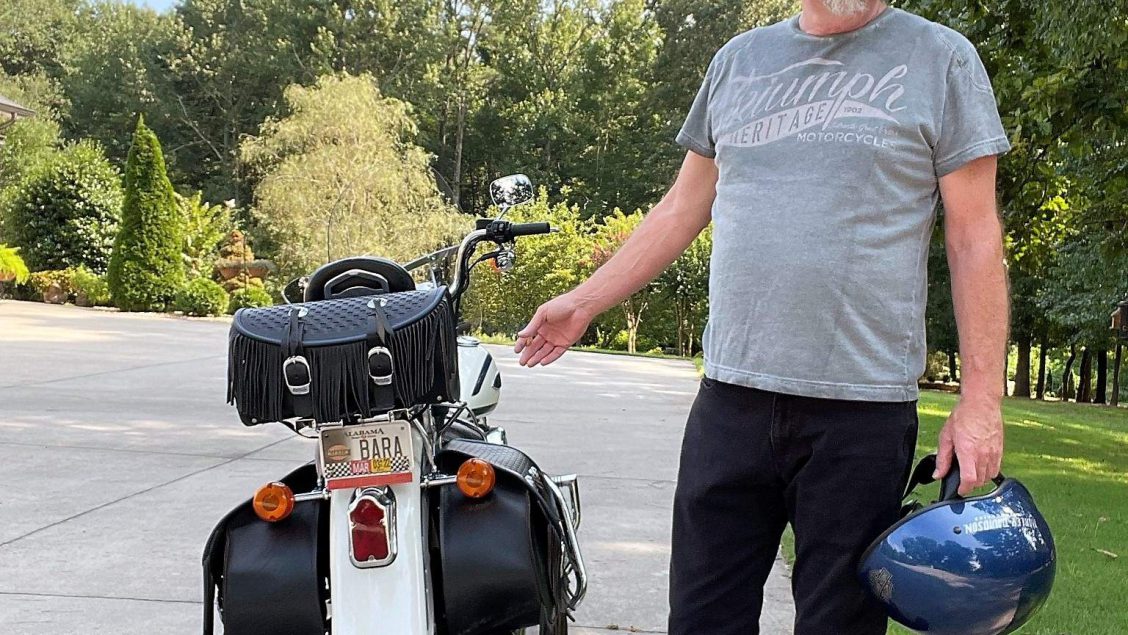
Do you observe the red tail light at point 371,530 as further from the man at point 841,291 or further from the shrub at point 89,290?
the shrub at point 89,290

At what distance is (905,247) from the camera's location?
1.80 meters

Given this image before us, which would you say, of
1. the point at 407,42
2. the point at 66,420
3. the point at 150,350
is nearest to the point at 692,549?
the point at 66,420

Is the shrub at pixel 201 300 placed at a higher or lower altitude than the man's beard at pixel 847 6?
lower

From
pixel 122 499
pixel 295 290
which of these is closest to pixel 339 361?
pixel 295 290

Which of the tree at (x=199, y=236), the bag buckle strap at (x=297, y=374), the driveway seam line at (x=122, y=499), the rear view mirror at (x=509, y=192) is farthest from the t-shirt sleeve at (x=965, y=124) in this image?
the tree at (x=199, y=236)

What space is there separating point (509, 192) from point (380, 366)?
3.55 feet

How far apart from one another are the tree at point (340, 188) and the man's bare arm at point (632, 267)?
22462 mm

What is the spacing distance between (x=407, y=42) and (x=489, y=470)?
1521 inches

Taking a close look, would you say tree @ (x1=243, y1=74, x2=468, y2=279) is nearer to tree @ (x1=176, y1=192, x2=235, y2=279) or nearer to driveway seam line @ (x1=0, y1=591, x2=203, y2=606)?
tree @ (x1=176, y1=192, x2=235, y2=279)

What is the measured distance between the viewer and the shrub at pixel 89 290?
71.6 feet

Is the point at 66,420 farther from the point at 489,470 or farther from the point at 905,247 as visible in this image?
the point at 905,247

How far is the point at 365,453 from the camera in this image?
1.95 metres

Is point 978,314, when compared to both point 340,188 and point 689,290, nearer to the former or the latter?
point 689,290

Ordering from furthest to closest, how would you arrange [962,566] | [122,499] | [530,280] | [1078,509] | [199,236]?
1. [199,236]
2. [530,280]
3. [1078,509]
4. [122,499]
5. [962,566]
